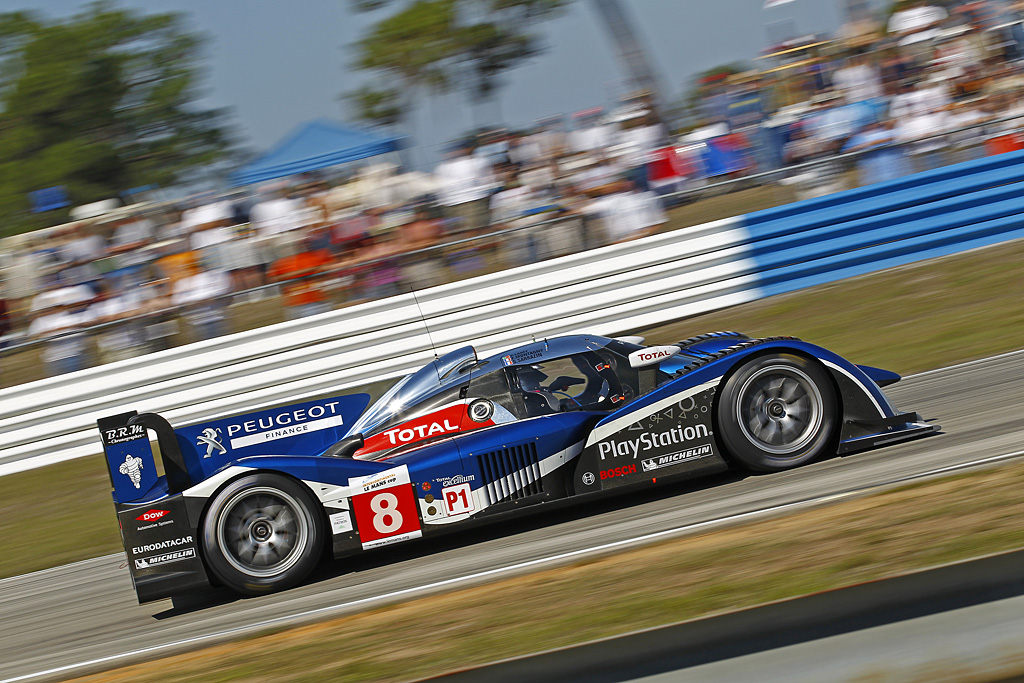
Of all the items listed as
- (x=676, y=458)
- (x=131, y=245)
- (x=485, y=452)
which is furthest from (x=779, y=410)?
(x=131, y=245)

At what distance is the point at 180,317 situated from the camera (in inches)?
412

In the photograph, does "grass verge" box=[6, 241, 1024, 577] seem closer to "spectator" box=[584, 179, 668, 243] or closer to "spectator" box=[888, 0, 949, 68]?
"spectator" box=[584, 179, 668, 243]

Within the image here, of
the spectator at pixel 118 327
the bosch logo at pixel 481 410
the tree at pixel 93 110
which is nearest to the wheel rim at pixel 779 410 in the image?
the bosch logo at pixel 481 410

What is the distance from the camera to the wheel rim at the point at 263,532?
16.9 ft

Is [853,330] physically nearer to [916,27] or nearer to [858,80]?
[858,80]

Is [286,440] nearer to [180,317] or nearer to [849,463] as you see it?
[849,463]

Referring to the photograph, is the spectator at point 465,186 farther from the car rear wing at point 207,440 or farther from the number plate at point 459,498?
the number plate at point 459,498

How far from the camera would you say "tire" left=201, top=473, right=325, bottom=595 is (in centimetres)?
514

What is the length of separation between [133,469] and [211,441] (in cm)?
44

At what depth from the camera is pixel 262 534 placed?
17.1 ft

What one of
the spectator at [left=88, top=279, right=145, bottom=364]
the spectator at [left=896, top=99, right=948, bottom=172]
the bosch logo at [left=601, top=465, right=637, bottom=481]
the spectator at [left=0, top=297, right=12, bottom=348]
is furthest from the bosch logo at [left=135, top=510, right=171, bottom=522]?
the spectator at [left=896, top=99, right=948, bottom=172]

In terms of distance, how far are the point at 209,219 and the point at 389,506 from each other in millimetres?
8264

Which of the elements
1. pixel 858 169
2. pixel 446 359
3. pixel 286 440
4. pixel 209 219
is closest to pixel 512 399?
pixel 446 359

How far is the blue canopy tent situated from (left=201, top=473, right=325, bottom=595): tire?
892 centimetres
